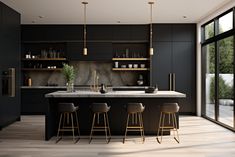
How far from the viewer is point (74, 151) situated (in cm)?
524

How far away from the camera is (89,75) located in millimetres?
10562

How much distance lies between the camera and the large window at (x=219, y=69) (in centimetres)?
736

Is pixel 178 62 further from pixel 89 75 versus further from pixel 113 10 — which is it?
pixel 113 10

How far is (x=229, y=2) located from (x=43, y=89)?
6.13 meters

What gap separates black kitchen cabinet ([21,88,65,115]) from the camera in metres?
9.86

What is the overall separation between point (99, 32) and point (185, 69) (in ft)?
10.3

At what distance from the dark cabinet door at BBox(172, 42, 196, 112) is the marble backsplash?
1.45 meters

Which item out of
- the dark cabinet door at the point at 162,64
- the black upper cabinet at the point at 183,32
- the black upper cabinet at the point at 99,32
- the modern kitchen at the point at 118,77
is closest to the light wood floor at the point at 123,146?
the modern kitchen at the point at 118,77

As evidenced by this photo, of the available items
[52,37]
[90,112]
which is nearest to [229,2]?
[90,112]

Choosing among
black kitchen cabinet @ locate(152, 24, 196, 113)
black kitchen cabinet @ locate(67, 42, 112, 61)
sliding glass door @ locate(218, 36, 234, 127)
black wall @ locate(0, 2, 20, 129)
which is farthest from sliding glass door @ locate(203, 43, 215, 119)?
black wall @ locate(0, 2, 20, 129)

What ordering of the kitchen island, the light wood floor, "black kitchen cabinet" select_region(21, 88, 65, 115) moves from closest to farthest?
1. the light wood floor
2. the kitchen island
3. "black kitchen cabinet" select_region(21, 88, 65, 115)

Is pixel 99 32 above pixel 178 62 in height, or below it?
above

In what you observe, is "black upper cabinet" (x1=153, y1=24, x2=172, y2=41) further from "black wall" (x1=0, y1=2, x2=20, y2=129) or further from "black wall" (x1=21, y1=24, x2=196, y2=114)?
"black wall" (x1=0, y1=2, x2=20, y2=129)

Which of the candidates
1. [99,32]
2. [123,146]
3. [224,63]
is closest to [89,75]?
[99,32]
